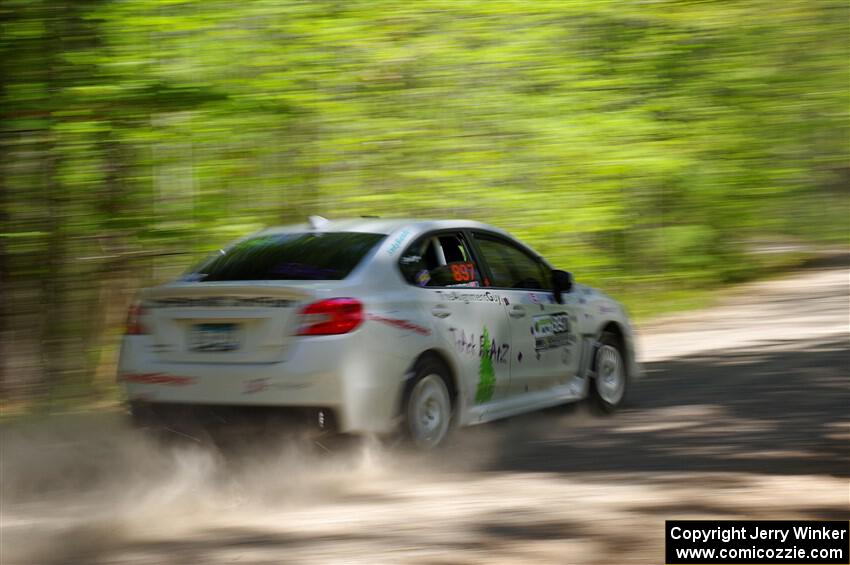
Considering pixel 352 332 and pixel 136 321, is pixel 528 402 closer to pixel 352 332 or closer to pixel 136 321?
pixel 352 332

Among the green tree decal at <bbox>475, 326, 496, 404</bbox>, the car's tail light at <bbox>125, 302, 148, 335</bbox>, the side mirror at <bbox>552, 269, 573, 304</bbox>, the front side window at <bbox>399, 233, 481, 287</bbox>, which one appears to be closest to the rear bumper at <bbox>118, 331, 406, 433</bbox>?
the car's tail light at <bbox>125, 302, 148, 335</bbox>

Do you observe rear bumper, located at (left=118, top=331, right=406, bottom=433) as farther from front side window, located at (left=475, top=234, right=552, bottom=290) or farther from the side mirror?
the side mirror

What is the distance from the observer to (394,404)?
23.4 ft

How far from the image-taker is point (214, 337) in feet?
23.2

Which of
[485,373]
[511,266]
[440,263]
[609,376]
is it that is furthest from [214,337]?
[609,376]

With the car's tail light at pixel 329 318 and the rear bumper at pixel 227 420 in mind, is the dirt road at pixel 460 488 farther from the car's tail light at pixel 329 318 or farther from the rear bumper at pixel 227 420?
the car's tail light at pixel 329 318

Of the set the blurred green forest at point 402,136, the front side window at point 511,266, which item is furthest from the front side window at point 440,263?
the blurred green forest at point 402,136

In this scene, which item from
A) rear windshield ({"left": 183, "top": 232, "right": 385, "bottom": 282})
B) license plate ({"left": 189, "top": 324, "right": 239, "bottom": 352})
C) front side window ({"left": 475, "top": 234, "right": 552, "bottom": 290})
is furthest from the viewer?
front side window ({"left": 475, "top": 234, "right": 552, "bottom": 290})

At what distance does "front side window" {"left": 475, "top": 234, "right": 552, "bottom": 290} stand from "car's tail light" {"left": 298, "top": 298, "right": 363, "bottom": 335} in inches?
65.6

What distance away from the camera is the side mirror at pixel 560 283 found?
29.2 feet

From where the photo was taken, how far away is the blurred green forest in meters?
9.80

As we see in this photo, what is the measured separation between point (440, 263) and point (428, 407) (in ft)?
3.30

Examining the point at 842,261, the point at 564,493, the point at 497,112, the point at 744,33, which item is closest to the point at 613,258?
the point at 497,112

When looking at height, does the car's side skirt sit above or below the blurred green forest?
below
